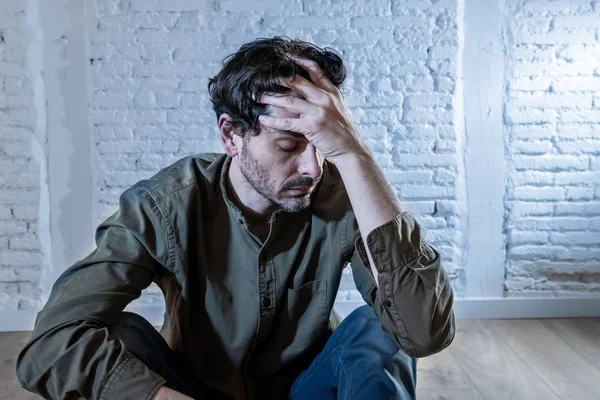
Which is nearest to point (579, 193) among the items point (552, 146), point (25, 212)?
point (552, 146)

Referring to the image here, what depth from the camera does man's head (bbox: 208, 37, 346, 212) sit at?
4.83 feet

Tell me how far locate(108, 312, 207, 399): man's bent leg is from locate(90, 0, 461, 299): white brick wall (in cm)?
180

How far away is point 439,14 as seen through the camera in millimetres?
3059

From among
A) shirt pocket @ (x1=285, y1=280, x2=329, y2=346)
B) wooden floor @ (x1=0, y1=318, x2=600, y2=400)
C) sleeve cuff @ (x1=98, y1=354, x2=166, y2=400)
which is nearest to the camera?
sleeve cuff @ (x1=98, y1=354, x2=166, y2=400)

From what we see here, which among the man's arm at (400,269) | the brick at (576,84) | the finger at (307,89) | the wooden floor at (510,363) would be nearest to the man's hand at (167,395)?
the man's arm at (400,269)

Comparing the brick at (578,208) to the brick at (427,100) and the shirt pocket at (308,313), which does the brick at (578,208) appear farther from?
the shirt pocket at (308,313)

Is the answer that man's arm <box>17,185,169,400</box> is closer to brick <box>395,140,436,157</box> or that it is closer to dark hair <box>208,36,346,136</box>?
dark hair <box>208,36,346,136</box>

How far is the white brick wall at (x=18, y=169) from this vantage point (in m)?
2.95

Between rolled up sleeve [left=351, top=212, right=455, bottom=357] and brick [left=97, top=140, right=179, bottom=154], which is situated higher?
brick [left=97, top=140, right=179, bottom=154]

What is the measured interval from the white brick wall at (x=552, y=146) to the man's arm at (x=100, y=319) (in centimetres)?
240

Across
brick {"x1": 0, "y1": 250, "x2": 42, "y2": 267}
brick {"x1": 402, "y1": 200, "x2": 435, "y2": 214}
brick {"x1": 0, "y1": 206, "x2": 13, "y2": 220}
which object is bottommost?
brick {"x1": 0, "y1": 250, "x2": 42, "y2": 267}

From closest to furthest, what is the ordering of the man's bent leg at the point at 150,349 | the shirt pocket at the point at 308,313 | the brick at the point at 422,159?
the man's bent leg at the point at 150,349 < the shirt pocket at the point at 308,313 < the brick at the point at 422,159

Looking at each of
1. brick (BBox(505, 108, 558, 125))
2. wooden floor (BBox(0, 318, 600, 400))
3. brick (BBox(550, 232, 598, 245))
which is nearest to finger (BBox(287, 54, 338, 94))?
wooden floor (BBox(0, 318, 600, 400))

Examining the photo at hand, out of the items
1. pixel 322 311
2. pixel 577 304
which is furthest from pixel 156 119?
pixel 577 304
